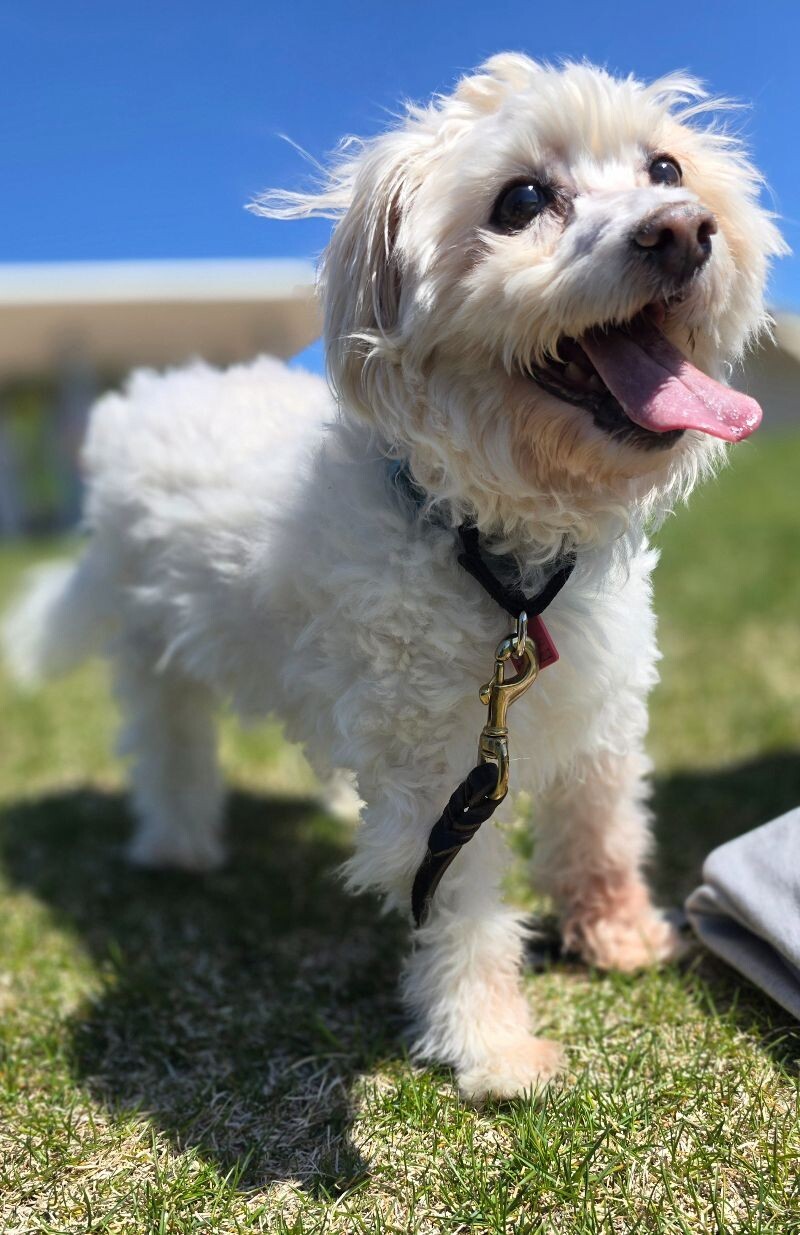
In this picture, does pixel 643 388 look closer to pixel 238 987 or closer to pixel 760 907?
pixel 760 907

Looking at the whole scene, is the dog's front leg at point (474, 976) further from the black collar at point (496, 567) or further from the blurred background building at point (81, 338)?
the blurred background building at point (81, 338)

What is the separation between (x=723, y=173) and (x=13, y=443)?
709 inches

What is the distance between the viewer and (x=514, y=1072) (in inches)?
78.2

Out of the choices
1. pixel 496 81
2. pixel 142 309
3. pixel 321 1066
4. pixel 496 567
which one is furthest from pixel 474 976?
pixel 142 309

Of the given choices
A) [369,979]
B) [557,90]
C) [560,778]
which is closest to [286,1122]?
[369,979]

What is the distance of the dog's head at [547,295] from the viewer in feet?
5.41

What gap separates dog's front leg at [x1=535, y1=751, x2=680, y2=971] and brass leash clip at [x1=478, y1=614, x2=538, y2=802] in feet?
1.85

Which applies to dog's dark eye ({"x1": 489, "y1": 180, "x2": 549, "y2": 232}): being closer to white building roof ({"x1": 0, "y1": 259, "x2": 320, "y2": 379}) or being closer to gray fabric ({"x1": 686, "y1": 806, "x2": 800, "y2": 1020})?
gray fabric ({"x1": 686, "y1": 806, "x2": 800, "y2": 1020})

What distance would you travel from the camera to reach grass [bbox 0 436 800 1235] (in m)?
1.72

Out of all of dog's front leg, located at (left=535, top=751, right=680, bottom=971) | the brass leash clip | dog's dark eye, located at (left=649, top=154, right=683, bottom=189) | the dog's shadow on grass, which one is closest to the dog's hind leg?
the dog's shadow on grass

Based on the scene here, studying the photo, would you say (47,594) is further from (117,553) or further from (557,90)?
(557,90)

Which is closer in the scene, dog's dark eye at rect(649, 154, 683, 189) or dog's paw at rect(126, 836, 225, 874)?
dog's dark eye at rect(649, 154, 683, 189)

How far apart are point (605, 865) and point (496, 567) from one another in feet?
3.16

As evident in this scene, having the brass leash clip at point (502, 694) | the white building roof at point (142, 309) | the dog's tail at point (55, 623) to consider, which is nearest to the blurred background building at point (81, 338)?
the white building roof at point (142, 309)
